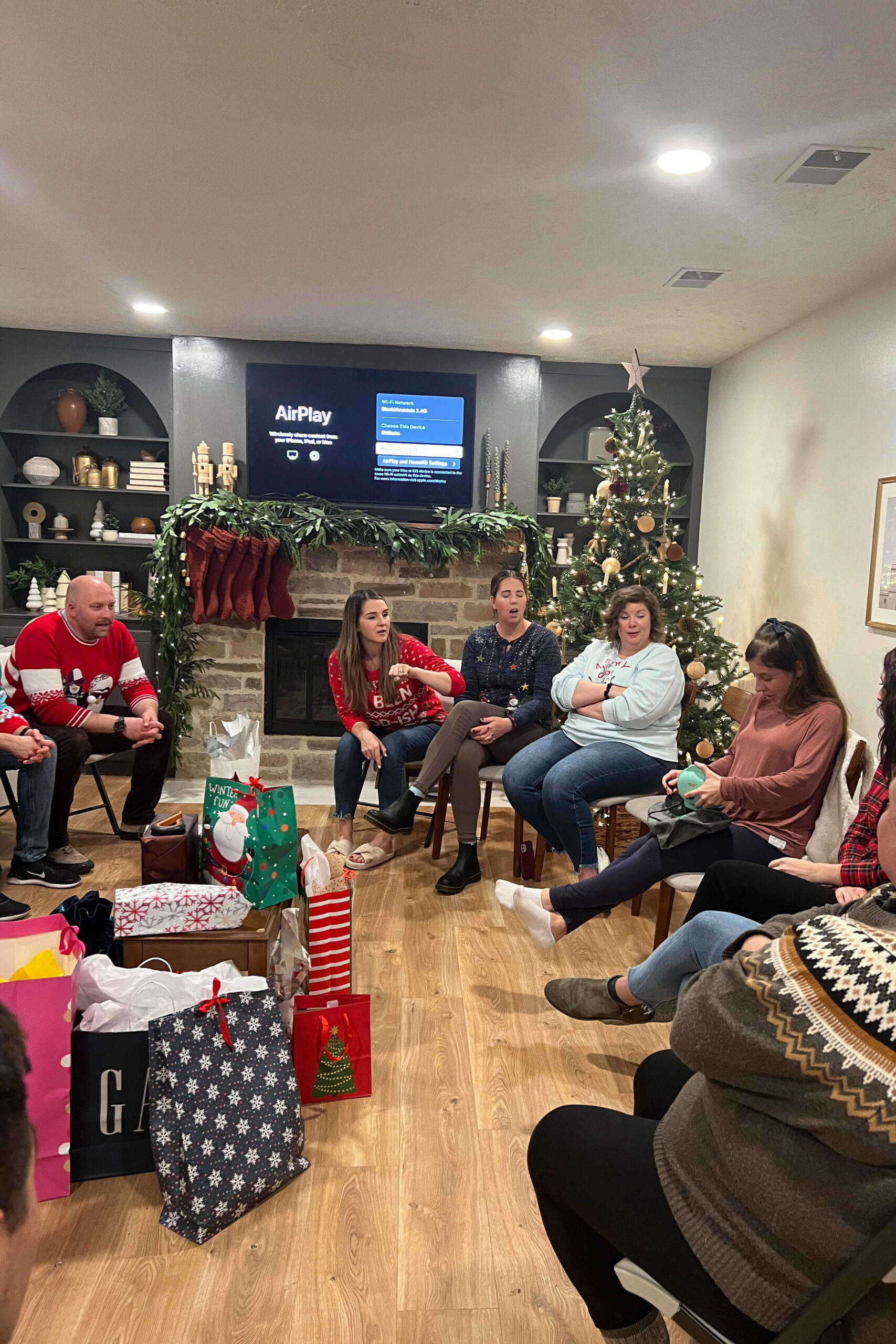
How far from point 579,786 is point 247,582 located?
8.30 ft

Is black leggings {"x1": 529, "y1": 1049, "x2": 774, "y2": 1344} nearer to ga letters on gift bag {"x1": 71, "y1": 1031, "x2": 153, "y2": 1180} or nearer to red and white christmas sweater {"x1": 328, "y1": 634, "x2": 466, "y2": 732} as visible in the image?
ga letters on gift bag {"x1": 71, "y1": 1031, "x2": 153, "y2": 1180}

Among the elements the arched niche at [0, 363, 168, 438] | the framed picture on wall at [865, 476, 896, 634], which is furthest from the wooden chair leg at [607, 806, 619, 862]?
the arched niche at [0, 363, 168, 438]

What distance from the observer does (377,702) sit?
12.5 ft

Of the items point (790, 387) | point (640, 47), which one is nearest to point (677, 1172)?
point (640, 47)

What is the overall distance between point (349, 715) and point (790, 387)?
8.68ft

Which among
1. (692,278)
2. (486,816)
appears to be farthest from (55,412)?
(692,278)

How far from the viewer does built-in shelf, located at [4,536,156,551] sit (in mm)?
5328

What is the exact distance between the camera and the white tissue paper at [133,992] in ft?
6.19

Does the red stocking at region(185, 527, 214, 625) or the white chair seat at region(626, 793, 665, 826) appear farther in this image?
the red stocking at region(185, 527, 214, 625)

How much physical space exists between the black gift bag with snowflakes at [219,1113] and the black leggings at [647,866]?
98 cm

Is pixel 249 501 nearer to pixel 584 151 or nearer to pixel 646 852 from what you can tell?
pixel 584 151

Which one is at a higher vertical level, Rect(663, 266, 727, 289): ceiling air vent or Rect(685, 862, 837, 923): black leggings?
Rect(663, 266, 727, 289): ceiling air vent

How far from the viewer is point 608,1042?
2418mm

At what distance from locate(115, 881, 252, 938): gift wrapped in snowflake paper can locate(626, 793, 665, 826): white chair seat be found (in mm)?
1354
